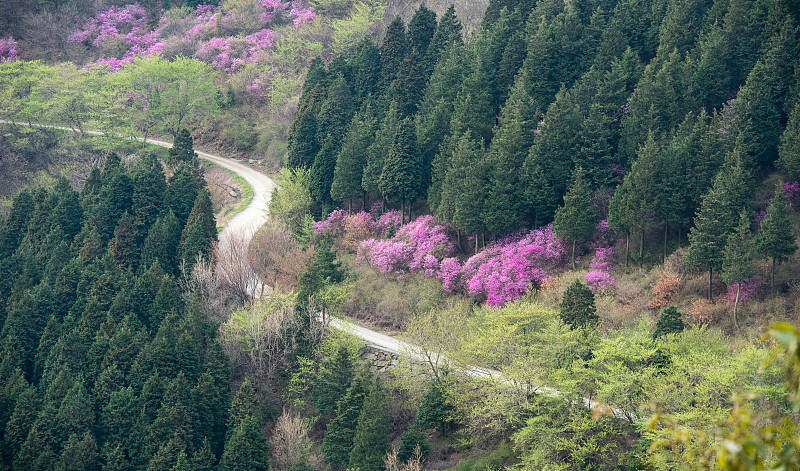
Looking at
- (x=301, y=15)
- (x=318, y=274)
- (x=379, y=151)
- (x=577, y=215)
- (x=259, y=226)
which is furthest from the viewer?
(x=301, y=15)

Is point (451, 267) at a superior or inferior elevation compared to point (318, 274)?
superior

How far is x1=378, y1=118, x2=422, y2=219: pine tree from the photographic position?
51.7m

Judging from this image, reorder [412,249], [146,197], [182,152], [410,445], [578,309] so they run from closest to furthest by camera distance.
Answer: [410,445] → [578,309] → [412,249] → [146,197] → [182,152]

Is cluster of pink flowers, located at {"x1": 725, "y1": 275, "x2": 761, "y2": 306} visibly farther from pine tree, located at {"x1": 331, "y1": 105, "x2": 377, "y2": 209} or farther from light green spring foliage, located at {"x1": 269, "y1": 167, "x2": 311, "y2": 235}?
light green spring foliage, located at {"x1": 269, "y1": 167, "x2": 311, "y2": 235}

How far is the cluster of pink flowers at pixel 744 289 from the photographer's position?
120 ft

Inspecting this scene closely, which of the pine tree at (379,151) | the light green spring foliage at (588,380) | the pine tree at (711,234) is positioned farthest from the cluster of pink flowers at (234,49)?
the pine tree at (711,234)

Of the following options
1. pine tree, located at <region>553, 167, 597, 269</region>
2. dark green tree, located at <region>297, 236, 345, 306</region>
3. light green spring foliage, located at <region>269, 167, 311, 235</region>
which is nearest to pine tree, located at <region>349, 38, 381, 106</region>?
light green spring foliage, located at <region>269, 167, 311, 235</region>

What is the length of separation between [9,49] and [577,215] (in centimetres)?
7421

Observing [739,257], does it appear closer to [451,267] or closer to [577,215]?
[577,215]

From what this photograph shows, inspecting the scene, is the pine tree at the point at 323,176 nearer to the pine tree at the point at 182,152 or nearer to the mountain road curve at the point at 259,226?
the mountain road curve at the point at 259,226

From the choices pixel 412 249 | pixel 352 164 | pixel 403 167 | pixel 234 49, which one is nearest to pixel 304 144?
pixel 352 164

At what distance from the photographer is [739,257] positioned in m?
36.2

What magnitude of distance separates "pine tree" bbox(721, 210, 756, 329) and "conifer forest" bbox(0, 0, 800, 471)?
0.11 metres

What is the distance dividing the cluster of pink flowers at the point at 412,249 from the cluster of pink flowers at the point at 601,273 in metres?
9.97
